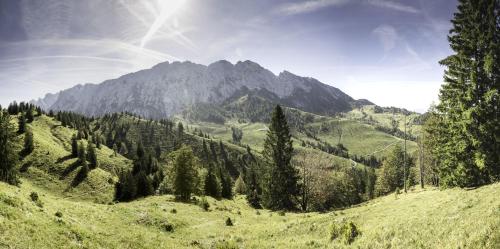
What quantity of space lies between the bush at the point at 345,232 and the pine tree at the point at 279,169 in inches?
1406

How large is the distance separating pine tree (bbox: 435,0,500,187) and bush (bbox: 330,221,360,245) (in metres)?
19.0

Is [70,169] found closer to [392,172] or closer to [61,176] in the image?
[61,176]

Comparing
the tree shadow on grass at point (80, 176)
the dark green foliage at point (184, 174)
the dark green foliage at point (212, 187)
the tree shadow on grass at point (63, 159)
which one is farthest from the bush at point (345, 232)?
the tree shadow on grass at point (63, 159)

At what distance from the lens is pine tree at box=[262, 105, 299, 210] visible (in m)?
59.6

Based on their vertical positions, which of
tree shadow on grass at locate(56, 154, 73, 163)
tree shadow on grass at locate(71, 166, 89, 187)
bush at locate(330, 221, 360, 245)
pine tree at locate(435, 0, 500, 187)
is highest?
pine tree at locate(435, 0, 500, 187)

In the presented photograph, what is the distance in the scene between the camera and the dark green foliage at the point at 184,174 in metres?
56.1

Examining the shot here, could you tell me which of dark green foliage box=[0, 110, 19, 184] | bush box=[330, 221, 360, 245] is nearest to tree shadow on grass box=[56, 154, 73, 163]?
dark green foliage box=[0, 110, 19, 184]

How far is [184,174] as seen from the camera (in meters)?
57.2

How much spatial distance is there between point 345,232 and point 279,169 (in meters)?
38.6

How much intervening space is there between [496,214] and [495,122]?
19.1 m

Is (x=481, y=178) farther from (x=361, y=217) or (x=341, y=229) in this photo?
(x=341, y=229)

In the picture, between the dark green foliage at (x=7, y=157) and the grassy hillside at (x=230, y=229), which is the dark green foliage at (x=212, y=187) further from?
the grassy hillside at (x=230, y=229)

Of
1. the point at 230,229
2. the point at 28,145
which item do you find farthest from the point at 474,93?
the point at 28,145

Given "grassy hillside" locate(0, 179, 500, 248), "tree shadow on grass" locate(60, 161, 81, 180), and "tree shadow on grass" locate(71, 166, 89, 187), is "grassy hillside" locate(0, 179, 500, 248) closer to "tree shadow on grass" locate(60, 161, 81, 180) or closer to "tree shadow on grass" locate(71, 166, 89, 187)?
"tree shadow on grass" locate(71, 166, 89, 187)
